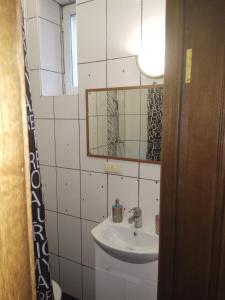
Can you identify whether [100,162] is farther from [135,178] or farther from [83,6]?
[83,6]

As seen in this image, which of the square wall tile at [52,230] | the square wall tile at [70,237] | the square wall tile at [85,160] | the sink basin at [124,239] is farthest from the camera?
the square wall tile at [52,230]

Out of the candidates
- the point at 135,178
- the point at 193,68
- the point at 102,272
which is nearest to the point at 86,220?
the point at 102,272

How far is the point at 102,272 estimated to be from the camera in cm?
148

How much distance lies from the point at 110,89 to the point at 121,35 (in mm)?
339

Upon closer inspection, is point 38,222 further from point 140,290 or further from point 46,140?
point 46,140

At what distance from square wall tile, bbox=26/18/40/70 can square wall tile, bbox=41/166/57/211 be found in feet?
2.75

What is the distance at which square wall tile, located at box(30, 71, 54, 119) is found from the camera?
1.86 metres

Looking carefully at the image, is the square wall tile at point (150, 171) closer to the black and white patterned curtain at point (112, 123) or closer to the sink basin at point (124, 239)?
the black and white patterned curtain at point (112, 123)

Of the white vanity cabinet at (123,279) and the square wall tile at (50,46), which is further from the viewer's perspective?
the square wall tile at (50,46)

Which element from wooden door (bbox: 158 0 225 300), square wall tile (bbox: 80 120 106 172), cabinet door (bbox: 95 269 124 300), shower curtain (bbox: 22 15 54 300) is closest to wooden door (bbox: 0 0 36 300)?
shower curtain (bbox: 22 15 54 300)

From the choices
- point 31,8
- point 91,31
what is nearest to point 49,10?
point 31,8

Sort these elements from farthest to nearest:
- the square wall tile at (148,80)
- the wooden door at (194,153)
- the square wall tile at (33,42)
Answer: the square wall tile at (33,42)
the square wall tile at (148,80)
the wooden door at (194,153)

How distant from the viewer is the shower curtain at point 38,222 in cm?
80

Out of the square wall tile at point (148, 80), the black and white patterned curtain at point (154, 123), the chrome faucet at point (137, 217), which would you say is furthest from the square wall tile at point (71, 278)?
the square wall tile at point (148, 80)
